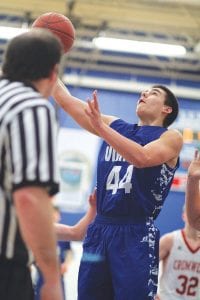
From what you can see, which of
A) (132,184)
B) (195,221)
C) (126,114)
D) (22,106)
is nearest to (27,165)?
(22,106)

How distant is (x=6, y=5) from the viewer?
40.7 feet

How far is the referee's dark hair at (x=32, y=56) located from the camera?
2.59 m

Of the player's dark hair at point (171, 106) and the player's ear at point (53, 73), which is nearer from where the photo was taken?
the player's ear at point (53, 73)

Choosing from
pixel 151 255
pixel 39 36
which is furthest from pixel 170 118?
pixel 39 36

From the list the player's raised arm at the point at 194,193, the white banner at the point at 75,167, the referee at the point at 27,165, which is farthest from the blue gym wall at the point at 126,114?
the referee at the point at 27,165

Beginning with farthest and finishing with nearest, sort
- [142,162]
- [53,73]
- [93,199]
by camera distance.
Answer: [93,199] → [142,162] → [53,73]

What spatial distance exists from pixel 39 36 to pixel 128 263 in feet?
6.74

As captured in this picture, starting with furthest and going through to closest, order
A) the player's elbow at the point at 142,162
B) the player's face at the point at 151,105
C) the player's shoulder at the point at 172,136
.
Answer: the player's face at the point at 151,105 < the player's shoulder at the point at 172,136 < the player's elbow at the point at 142,162

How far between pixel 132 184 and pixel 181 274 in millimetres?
2616

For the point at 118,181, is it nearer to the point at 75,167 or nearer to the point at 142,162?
the point at 142,162

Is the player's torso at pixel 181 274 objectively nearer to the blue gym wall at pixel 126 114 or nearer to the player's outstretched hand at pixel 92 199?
the player's outstretched hand at pixel 92 199

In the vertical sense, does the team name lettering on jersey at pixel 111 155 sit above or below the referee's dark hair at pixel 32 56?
below

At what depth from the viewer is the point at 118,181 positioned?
4328 millimetres

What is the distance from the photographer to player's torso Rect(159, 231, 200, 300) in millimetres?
6434
